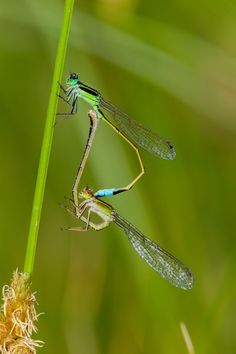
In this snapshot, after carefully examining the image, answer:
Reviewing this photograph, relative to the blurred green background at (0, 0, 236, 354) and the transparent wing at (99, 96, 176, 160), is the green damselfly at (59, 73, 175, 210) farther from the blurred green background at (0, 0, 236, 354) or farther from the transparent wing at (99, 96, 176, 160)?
the blurred green background at (0, 0, 236, 354)

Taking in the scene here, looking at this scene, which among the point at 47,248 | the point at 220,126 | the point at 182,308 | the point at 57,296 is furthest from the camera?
the point at 220,126

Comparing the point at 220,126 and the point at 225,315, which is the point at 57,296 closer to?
the point at 225,315

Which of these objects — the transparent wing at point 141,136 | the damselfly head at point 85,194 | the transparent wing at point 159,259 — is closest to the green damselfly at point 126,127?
the transparent wing at point 141,136

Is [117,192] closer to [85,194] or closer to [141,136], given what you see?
[85,194]

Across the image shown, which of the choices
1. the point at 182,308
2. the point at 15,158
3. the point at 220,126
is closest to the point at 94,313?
the point at 182,308

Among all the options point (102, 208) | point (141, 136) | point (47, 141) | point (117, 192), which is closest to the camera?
point (47, 141)

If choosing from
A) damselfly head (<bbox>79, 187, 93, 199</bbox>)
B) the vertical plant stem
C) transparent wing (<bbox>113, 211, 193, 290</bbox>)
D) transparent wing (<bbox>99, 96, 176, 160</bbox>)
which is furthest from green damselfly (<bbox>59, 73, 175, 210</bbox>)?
the vertical plant stem

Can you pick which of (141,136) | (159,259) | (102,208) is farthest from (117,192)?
(141,136)
